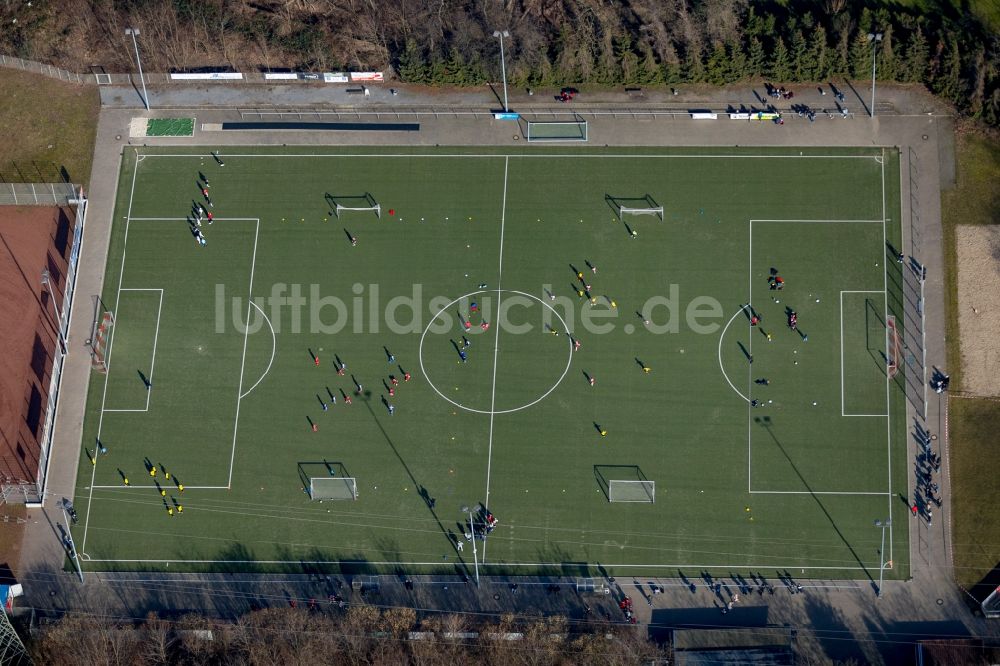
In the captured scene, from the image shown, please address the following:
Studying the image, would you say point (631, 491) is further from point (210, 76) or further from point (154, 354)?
point (210, 76)

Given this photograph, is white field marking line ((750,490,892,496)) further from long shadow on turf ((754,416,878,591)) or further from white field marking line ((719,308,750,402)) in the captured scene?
white field marking line ((719,308,750,402))

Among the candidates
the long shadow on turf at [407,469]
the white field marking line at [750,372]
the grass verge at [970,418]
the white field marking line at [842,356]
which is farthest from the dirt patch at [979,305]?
the long shadow on turf at [407,469]

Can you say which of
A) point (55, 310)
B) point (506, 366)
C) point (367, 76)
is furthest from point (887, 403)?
point (55, 310)

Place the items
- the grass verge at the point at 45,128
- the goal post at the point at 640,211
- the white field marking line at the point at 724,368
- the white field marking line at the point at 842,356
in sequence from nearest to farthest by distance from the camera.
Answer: the white field marking line at the point at 842,356, the white field marking line at the point at 724,368, the goal post at the point at 640,211, the grass verge at the point at 45,128

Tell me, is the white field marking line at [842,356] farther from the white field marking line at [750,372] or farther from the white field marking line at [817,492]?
the white field marking line at [750,372]

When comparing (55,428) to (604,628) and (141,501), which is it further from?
(604,628)

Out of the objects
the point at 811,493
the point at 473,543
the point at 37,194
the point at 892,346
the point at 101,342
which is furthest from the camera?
the point at 37,194

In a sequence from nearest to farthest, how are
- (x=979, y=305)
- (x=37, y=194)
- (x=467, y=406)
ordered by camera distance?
(x=979, y=305)
(x=467, y=406)
(x=37, y=194)
